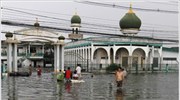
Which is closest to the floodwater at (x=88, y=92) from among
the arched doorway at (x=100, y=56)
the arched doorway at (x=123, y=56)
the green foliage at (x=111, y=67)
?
the green foliage at (x=111, y=67)

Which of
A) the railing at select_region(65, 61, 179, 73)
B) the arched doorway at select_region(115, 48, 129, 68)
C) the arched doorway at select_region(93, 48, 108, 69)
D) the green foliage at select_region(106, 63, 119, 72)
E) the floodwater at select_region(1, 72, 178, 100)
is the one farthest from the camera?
the arched doorway at select_region(93, 48, 108, 69)

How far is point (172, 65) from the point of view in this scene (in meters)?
49.3

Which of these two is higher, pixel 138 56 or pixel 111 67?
pixel 138 56

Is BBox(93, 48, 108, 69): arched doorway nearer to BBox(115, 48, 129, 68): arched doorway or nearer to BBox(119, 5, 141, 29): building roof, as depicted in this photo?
BBox(115, 48, 129, 68): arched doorway

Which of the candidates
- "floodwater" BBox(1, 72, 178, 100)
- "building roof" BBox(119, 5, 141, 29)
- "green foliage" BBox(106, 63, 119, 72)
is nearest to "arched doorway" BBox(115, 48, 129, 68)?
"green foliage" BBox(106, 63, 119, 72)

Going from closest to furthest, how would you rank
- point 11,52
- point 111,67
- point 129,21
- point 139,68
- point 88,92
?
1. point 88,92
2. point 11,52
3. point 111,67
4. point 129,21
5. point 139,68

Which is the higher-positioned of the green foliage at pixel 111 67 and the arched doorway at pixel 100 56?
the arched doorway at pixel 100 56

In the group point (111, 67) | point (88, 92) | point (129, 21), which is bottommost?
point (111, 67)

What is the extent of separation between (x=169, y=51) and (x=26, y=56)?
929 inches

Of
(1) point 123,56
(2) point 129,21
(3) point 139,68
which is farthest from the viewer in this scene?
(1) point 123,56

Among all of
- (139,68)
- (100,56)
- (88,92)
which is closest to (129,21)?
(139,68)

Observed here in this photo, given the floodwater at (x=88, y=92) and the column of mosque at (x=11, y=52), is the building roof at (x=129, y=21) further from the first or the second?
the floodwater at (x=88, y=92)

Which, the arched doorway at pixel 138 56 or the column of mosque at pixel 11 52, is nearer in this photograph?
the column of mosque at pixel 11 52

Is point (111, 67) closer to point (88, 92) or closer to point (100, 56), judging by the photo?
point (100, 56)
